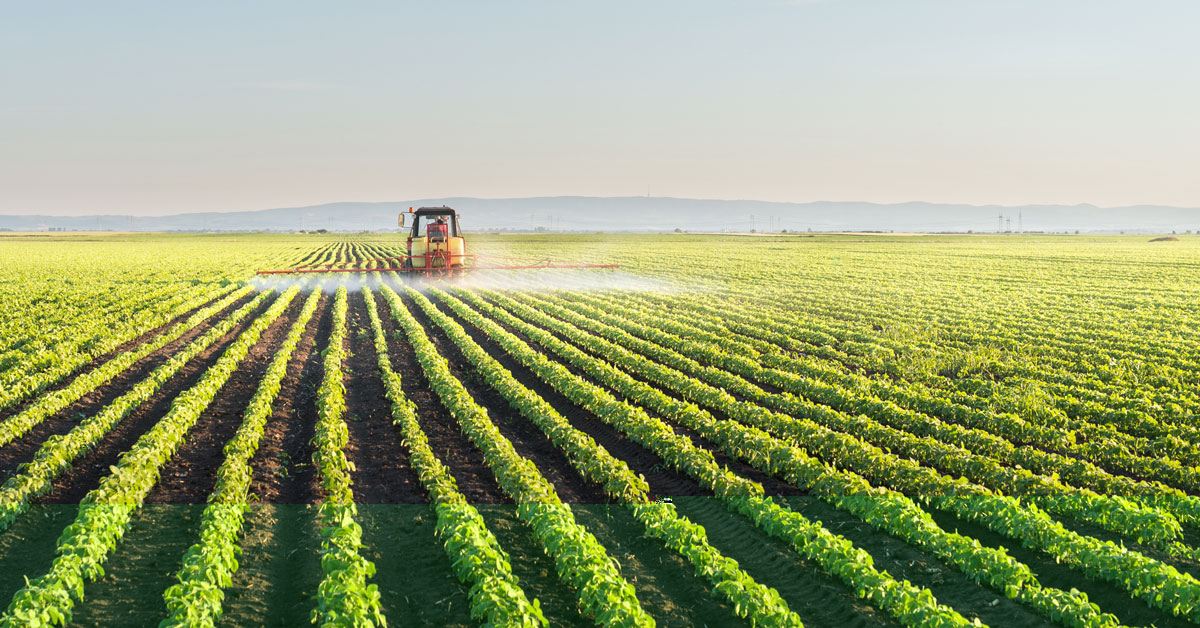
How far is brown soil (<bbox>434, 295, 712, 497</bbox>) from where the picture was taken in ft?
30.6

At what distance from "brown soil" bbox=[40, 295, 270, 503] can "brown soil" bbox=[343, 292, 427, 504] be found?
118 inches

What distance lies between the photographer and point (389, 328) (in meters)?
21.9

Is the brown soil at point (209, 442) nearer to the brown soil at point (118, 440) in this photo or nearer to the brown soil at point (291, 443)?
the brown soil at point (291, 443)

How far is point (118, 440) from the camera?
35.3 ft

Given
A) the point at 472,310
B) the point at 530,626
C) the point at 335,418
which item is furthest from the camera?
the point at 472,310

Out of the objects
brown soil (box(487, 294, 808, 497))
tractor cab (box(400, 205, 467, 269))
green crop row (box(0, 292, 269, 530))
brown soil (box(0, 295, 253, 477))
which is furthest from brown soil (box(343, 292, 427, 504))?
tractor cab (box(400, 205, 467, 269))

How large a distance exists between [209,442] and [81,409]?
12.4 feet

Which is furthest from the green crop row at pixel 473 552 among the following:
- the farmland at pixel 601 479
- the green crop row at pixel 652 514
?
the green crop row at pixel 652 514

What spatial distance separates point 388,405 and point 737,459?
249 inches

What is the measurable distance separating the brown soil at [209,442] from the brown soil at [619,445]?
5.19 metres

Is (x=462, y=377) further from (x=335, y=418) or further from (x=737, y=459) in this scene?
(x=737, y=459)

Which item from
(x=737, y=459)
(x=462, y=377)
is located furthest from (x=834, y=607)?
(x=462, y=377)

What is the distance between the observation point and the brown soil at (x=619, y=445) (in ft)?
30.6

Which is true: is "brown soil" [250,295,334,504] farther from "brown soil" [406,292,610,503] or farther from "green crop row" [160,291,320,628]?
"brown soil" [406,292,610,503]
